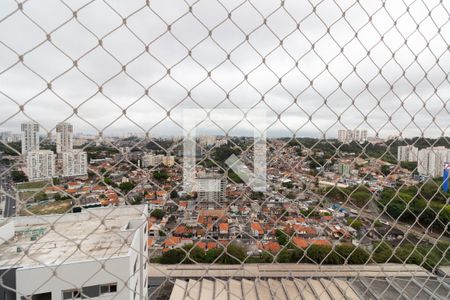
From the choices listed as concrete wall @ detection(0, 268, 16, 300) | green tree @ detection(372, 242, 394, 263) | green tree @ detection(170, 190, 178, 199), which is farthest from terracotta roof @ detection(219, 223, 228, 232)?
green tree @ detection(372, 242, 394, 263)

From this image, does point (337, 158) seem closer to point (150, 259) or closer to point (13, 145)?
point (150, 259)

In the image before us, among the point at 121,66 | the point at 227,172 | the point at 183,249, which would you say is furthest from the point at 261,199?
the point at 121,66

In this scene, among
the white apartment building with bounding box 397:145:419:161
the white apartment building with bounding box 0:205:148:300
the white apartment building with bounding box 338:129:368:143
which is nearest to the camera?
the white apartment building with bounding box 0:205:148:300

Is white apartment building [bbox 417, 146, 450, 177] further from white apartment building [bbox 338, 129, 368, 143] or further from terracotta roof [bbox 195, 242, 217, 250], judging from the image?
terracotta roof [bbox 195, 242, 217, 250]

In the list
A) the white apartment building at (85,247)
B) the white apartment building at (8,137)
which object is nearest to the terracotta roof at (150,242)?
the white apartment building at (85,247)

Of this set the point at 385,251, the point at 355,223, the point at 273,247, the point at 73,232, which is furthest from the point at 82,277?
the point at 385,251

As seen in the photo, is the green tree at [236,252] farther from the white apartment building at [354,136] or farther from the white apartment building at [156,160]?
the white apartment building at [354,136]
